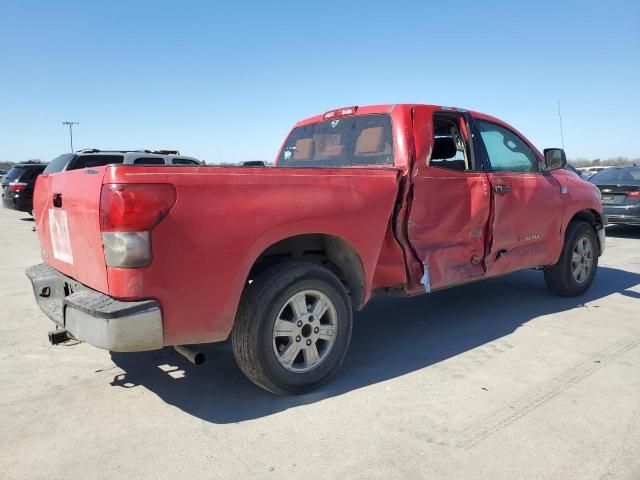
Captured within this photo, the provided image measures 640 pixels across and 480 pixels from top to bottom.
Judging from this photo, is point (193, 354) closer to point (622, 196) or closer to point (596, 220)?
point (596, 220)

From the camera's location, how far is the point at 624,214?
10734 mm

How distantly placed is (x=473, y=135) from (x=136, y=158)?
8.34m

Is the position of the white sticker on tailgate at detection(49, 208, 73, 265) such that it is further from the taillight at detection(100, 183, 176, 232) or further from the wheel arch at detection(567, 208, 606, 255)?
the wheel arch at detection(567, 208, 606, 255)

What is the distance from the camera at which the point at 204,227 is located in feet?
8.96

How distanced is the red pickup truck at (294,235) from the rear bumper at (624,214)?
265 inches

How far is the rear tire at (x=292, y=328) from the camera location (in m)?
3.07

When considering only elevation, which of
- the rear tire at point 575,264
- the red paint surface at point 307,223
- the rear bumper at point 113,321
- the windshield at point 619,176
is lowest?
the rear tire at point 575,264

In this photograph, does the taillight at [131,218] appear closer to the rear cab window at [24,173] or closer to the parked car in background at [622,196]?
the parked car in background at [622,196]

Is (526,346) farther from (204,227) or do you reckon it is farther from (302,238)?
(204,227)

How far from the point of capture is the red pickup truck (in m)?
2.62

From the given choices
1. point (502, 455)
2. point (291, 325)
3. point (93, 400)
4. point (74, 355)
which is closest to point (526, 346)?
point (502, 455)

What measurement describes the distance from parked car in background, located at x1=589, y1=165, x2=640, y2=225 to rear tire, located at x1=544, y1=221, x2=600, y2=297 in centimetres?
566

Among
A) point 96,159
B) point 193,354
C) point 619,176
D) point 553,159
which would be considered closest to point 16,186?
point 96,159

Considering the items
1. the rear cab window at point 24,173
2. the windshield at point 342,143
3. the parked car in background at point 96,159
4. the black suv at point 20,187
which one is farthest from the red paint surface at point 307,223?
the rear cab window at point 24,173
